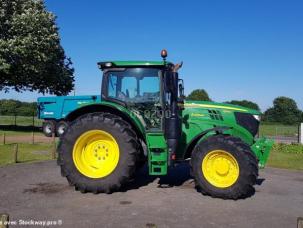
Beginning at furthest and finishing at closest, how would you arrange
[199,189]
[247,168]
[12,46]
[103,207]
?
[12,46]
[199,189]
[247,168]
[103,207]

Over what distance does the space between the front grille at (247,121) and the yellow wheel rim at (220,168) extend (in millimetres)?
1340

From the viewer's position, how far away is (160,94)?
9070 mm

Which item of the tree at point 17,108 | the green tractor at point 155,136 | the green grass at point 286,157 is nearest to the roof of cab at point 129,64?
the green tractor at point 155,136

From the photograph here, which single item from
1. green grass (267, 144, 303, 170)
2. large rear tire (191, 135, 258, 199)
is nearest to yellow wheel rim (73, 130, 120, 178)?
large rear tire (191, 135, 258, 199)

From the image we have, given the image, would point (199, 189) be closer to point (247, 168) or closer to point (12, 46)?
point (247, 168)

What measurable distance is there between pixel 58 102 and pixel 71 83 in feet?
17.3

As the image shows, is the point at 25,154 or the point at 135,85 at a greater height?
the point at 135,85

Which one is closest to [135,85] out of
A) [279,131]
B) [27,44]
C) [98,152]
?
[98,152]

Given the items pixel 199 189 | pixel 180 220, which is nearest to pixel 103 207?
pixel 180 220

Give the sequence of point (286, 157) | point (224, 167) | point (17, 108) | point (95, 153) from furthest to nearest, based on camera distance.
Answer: point (17, 108)
point (286, 157)
point (95, 153)
point (224, 167)

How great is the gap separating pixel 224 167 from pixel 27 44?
23.3 meters

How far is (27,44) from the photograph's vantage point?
2847 cm

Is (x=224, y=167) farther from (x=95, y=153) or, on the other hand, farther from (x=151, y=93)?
(x=95, y=153)

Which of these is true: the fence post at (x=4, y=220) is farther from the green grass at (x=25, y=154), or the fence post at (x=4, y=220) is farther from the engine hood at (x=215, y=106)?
the green grass at (x=25, y=154)
